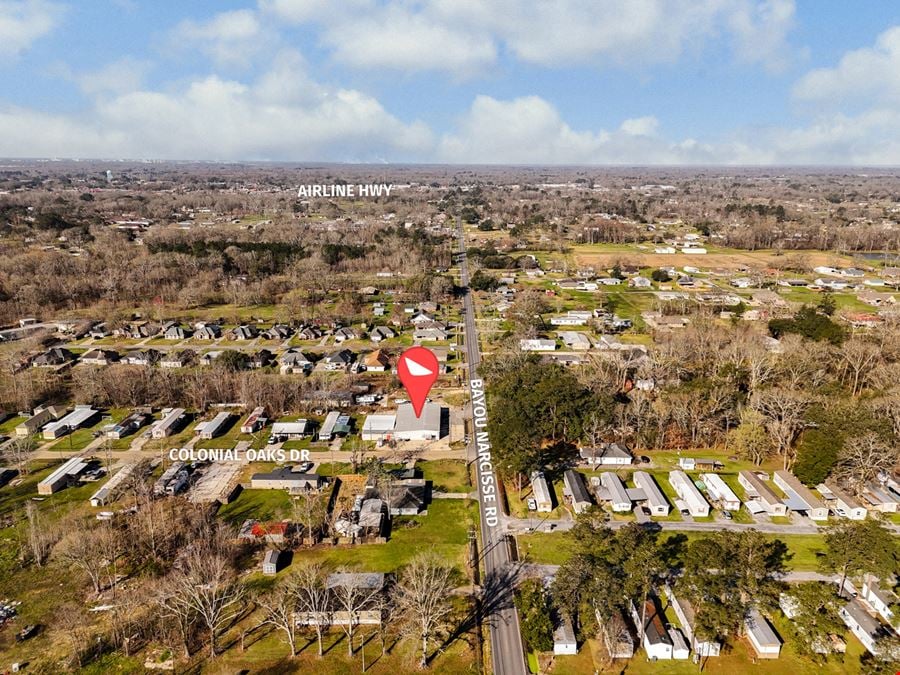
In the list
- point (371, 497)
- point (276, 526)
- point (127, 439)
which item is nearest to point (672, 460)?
point (371, 497)

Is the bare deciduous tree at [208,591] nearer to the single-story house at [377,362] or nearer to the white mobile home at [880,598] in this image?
the single-story house at [377,362]

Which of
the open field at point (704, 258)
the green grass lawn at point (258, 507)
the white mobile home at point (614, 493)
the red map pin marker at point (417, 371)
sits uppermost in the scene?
the open field at point (704, 258)

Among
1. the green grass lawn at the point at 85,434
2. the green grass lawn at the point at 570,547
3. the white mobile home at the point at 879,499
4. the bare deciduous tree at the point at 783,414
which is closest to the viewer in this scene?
the green grass lawn at the point at 570,547

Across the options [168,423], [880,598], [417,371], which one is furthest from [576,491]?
[168,423]

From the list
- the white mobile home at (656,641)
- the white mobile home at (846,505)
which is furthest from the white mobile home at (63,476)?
the white mobile home at (846,505)

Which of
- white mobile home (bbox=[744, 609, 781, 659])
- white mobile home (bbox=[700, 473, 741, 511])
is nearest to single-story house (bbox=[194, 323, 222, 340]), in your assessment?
white mobile home (bbox=[700, 473, 741, 511])

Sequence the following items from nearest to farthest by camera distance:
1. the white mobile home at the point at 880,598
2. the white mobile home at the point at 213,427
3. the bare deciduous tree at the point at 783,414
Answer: the white mobile home at the point at 880,598
the bare deciduous tree at the point at 783,414
the white mobile home at the point at 213,427

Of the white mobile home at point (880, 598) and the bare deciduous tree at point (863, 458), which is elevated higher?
the bare deciduous tree at point (863, 458)

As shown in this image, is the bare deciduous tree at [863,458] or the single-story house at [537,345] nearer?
the bare deciduous tree at [863,458]

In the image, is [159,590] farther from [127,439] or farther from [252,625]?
[127,439]
